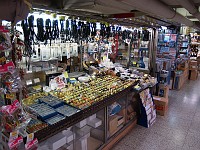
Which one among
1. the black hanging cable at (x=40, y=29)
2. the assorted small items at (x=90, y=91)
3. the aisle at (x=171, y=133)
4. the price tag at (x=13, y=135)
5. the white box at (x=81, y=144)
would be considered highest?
the black hanging cable at (x=40, y=29)

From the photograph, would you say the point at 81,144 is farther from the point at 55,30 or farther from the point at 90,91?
the point at 55,30

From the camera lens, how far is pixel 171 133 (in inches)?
136

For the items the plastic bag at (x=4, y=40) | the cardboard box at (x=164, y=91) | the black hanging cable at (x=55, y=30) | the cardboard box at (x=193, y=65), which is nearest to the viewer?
the plastic bag at (x=4, y=40)

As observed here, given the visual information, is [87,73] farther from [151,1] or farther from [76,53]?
[151,1]

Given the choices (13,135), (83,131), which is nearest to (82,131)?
(83,131)

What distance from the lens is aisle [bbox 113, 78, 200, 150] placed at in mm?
3053

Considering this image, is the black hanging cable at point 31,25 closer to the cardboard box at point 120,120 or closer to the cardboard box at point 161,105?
the cardboard box at point 120,120

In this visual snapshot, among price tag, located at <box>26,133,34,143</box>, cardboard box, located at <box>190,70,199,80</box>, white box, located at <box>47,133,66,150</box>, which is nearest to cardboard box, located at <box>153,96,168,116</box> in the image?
white box, located at <box>47,133,66,150</box>

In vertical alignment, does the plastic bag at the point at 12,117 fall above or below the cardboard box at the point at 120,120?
above

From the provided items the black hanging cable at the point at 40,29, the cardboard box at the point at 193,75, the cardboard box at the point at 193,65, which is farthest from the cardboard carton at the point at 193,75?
the black hanging cable at the point at 40,29

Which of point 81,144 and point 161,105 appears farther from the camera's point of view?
point 161,105

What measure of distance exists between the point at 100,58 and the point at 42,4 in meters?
2.01

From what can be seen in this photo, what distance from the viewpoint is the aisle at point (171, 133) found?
305 cm

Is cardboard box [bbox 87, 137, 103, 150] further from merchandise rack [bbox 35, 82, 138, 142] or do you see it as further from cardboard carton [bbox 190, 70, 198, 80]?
cardboard carton [bbox 190, 70, 198, 80]
